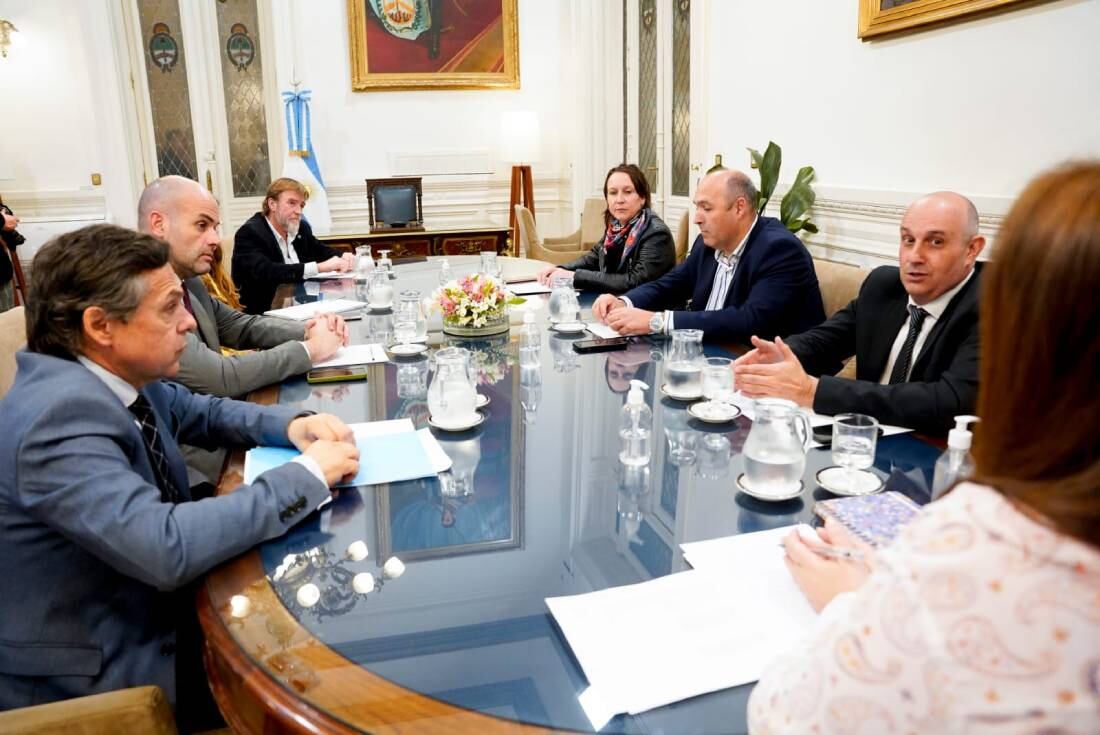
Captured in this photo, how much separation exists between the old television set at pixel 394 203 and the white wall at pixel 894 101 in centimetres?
244

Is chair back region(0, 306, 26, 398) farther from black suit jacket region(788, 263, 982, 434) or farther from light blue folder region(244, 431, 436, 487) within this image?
black suit jacket region(788, 263, 982, 434)

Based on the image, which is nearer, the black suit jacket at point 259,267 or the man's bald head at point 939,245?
the man's bald head at point 939,245

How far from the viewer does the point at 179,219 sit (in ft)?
7.41

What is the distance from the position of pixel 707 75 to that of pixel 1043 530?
4870mm

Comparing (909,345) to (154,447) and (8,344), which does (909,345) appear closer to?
(154,447)

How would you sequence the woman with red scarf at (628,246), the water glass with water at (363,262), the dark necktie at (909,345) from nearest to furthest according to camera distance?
the dark necktie at (909,345)
the woman with red scarf at (628,246)
the water glass with water at (363,262)

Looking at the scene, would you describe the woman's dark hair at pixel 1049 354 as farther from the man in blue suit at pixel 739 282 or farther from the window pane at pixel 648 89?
the window pane at pixel 648 89

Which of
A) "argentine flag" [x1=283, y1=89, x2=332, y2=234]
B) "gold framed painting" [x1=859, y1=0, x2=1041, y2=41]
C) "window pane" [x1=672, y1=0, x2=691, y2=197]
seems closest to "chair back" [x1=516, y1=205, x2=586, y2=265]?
"window pane" [x1=672, y1=0, x2=691, y2=197]

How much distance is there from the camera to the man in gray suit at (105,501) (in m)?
1.09

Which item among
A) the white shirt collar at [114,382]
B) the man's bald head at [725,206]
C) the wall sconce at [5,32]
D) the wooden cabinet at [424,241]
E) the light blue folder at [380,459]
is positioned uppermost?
the wall sconce at [5,32]

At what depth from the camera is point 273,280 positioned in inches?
157

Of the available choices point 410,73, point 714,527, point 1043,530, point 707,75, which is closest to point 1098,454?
point 1043,530

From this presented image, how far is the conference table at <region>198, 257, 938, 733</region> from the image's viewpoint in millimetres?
838

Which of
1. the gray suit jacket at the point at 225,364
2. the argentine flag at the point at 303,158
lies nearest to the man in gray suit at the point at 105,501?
the gray suit jacket at the point at 225,364
